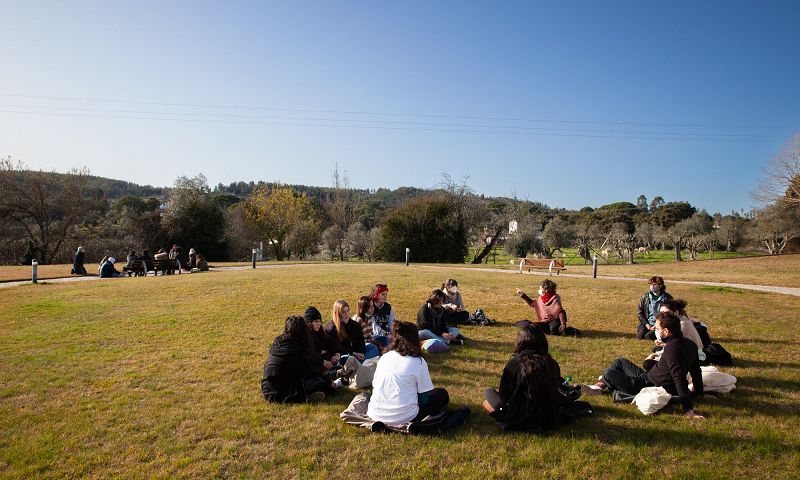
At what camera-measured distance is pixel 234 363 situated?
7809 mm

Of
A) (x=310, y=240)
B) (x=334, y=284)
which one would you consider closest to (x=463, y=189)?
(x=310, y=240)

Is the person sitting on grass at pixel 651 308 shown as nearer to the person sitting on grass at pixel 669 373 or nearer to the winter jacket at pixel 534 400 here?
the person sitting on grass at pixel 669 373

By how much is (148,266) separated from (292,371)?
2105 cm

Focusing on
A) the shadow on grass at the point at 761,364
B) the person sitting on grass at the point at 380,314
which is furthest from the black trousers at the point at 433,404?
the shadow on grass at the point at 761,364

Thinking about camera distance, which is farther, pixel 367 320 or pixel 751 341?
pixel 751 341

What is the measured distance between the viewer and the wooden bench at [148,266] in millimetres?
22875

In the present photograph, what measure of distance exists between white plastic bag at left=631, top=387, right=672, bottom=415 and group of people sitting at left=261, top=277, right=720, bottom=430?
0.70 feet

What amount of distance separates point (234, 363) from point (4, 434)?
3.22 metres

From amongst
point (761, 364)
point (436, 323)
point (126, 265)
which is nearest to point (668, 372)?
point (761, 364)

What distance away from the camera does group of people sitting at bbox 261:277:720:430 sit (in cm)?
513

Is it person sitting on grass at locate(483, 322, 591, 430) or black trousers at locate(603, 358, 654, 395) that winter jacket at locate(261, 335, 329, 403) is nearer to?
person sitting on grass at locate(483, 322, 591, 430)

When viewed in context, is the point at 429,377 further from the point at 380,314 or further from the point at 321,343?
the point at 380,314

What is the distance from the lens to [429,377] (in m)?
5.21

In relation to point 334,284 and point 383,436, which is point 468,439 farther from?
point 334,284
